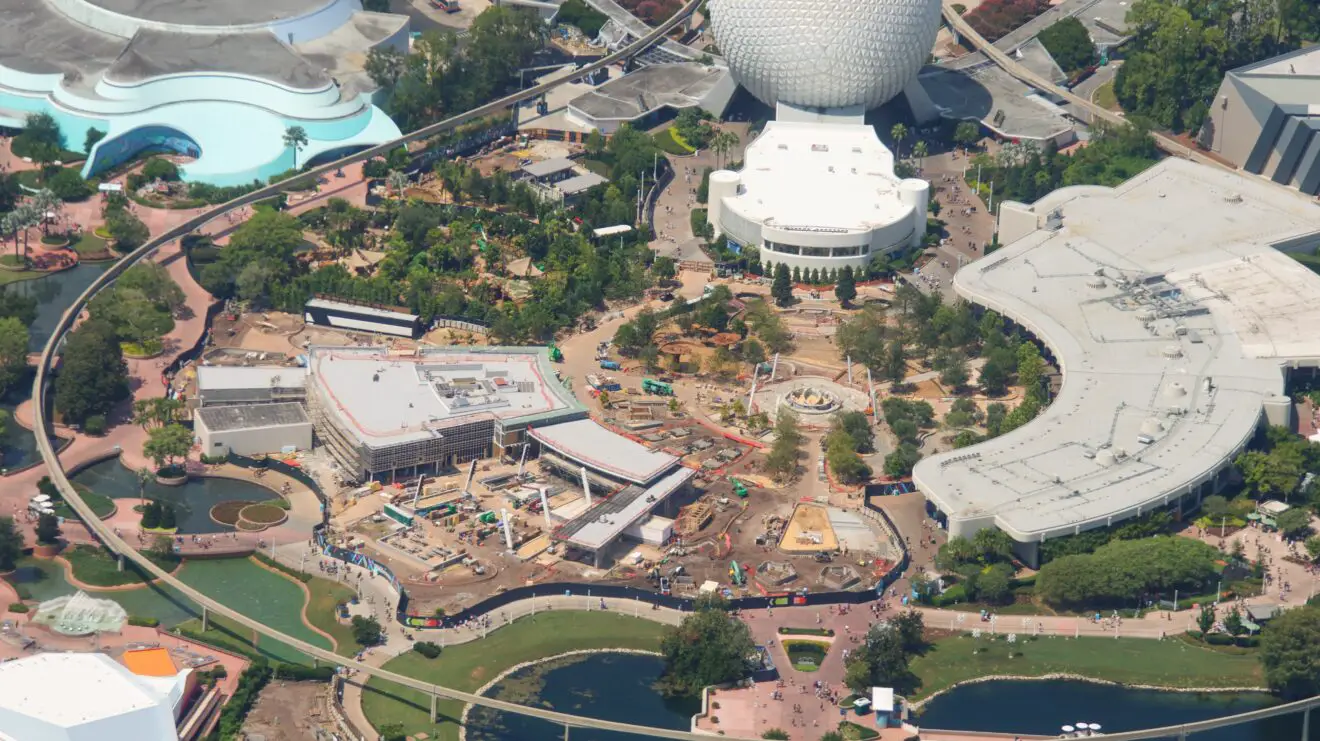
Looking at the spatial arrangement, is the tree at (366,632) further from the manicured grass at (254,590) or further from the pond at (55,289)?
the pond at (55,289)

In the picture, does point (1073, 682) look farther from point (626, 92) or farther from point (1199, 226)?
point (626, 92)

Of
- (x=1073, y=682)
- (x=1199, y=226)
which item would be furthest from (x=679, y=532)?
(x=1199, y=226)

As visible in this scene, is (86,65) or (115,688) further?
(86,65)

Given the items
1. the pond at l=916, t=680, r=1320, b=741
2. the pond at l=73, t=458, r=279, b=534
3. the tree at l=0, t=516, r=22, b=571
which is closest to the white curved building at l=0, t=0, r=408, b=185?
the pond at l=73, t=458, r=279, b=534

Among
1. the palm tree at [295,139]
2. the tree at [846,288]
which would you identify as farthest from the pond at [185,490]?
the tree at [846,288]

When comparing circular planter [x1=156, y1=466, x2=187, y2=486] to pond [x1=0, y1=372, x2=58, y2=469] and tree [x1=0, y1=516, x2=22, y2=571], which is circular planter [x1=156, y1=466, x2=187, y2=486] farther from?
tree [x1=0, y1=516, x2=22, y2=571]

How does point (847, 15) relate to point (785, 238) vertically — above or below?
above

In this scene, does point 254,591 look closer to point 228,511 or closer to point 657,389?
point 228,511
